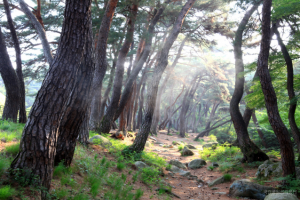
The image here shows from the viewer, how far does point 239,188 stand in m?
5.12

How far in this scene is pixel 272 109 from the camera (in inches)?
193

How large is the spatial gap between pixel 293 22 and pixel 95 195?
308 inches

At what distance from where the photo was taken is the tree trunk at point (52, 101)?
278 cm

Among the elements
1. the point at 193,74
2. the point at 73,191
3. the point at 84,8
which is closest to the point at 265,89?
the point at 84,8

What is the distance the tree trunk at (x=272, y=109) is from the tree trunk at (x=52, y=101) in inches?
175

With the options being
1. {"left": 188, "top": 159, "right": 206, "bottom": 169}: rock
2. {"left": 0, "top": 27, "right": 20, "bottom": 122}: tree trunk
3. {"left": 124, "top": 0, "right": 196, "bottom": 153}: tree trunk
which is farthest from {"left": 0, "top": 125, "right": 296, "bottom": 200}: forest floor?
{"left": 0, "top": 27, "right": 20, "bottom": 122}: tree trunk

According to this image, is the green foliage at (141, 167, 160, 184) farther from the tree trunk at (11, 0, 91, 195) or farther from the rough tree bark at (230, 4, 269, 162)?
the rough tree bark at (230, 4, 269, 162)

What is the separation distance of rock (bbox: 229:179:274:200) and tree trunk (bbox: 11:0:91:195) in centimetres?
454

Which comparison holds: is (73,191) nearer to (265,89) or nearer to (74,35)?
(74,35)

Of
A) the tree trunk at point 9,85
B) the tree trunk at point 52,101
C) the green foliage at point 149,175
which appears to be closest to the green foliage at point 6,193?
the tree trunk at point 52,101

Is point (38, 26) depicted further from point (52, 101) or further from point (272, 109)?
point (272, 109)

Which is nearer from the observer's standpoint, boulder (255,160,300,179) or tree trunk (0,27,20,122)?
boulder (255,160,300,179)

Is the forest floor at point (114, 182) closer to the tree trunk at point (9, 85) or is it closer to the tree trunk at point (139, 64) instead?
the tree trunk at point (139, 64)

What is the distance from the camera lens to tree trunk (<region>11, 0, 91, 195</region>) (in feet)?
9.13
